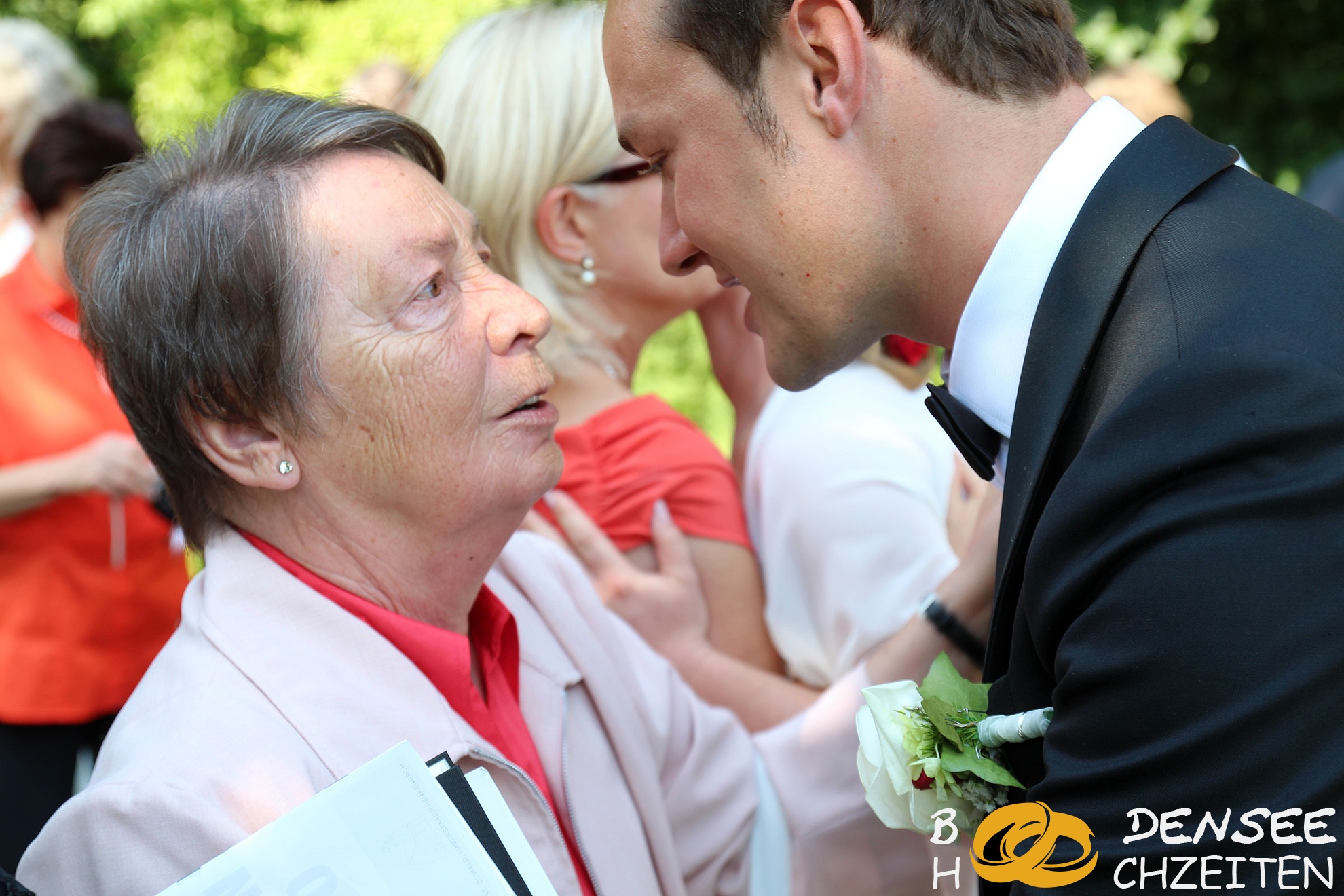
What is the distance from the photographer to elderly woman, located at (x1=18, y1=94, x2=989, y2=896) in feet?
5.92

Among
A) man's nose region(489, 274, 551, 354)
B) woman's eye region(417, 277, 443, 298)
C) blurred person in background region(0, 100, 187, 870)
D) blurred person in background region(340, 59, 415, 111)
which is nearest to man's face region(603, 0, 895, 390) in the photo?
man's nose region(489, 274, 551, 354)

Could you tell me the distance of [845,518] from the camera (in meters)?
2.71

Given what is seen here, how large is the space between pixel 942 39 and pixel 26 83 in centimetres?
423

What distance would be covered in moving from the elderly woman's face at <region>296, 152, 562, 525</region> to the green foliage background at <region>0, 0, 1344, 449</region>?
17.3 ft

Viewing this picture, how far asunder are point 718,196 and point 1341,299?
3.05 feet

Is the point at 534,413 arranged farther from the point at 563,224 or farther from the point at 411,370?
the point at 563,224

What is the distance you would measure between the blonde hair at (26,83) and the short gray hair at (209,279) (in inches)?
120

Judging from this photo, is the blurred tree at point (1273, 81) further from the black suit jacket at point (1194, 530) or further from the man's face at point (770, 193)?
the black suit jacket at point (1194, 530)

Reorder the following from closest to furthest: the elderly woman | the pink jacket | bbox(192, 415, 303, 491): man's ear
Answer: the pink jacket, the elderly woman, bbox(192, 415, 303, 491): man's ear

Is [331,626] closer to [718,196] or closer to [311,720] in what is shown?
[311,720]

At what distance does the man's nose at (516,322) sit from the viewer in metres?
2.03

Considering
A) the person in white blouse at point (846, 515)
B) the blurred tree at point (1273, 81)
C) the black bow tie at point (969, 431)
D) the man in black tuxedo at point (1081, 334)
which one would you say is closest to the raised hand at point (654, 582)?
the person in white blouse at point (846, 515)

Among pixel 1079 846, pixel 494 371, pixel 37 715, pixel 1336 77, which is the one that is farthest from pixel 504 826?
pixel 1336 77

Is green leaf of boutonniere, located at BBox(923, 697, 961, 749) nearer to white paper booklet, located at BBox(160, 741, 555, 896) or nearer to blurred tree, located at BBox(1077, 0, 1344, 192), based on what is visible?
white paper booklet, located at BBox(160, 741, 555, 896)
